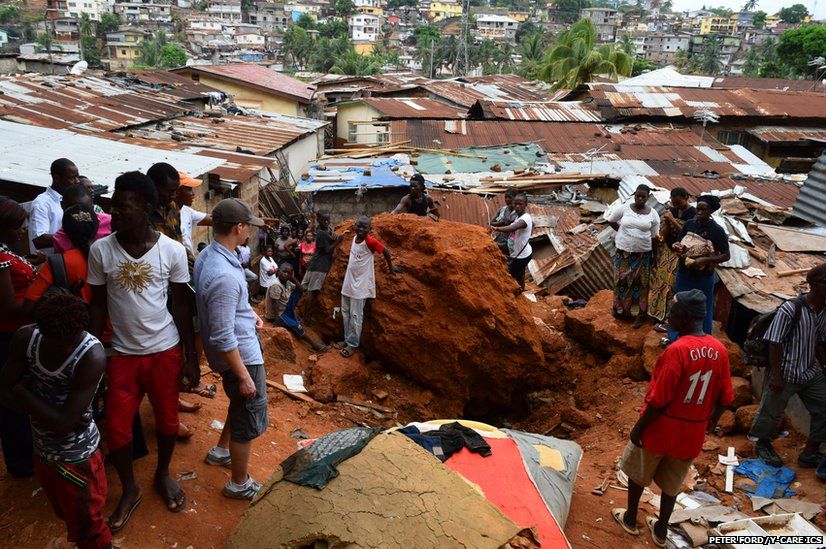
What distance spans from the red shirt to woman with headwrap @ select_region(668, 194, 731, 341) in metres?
2.29

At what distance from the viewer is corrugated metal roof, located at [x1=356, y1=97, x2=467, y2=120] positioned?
885 inches

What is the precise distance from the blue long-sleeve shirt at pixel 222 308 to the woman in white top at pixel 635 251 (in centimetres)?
474

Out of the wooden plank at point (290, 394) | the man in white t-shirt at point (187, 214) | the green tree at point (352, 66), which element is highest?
the green tree at point (352, 66)

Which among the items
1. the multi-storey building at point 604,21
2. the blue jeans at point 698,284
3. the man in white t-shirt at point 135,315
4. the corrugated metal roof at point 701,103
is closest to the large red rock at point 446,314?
the blue jeans at point 698,284

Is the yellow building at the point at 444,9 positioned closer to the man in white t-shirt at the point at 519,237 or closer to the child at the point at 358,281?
the man in white t-shirt at the point at 519,237

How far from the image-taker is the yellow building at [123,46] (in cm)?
7406

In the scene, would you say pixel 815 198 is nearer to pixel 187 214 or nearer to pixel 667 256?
pixel 667 256

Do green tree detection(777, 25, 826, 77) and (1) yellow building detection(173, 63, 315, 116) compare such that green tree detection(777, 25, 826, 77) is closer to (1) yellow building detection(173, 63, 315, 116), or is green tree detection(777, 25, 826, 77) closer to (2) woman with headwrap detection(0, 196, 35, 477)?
(1) yellow building detection(173, 63, 315, 116)

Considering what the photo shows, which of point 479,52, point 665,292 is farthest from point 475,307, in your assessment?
point 479,52

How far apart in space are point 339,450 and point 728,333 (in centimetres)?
566

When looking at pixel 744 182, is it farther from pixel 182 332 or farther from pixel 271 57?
pixel 271 57

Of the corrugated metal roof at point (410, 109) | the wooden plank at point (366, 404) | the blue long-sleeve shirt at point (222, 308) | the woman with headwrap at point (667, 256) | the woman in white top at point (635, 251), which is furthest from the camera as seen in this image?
the corrugated metal roof at point (410, 109)

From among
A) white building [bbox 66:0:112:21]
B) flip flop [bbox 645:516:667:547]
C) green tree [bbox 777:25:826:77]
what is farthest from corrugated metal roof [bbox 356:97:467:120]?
white building [bbox 66:0:112:21]

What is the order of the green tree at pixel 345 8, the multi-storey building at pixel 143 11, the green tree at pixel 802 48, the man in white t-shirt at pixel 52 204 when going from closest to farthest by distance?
the man in white t-shirt at pixel 52 204 → the green tree at pixel 802 48 → the multi-storey building at pixel 143 11 → the green tree at pixel 345 8
